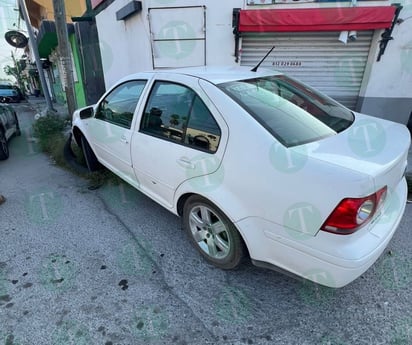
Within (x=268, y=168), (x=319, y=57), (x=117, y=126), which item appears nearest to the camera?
(x=268, y=168)

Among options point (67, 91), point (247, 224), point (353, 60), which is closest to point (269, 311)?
point (247, 224)

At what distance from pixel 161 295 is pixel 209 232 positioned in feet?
2.08

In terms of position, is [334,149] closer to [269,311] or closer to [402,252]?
[269,311]

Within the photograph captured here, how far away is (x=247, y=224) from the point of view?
6.10ft

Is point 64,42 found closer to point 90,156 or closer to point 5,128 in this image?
point 5,128

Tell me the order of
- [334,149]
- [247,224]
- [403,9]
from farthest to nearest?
[403,9]
[247,224]
[334,149]

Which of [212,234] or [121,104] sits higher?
[121,104]

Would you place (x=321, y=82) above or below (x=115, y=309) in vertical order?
above

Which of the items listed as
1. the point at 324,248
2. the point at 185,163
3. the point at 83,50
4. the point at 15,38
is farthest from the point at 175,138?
the point at 15,38

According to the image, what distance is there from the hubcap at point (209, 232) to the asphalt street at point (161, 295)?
0.62 feet

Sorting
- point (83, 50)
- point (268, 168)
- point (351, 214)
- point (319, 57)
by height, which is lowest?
point (351, 214)

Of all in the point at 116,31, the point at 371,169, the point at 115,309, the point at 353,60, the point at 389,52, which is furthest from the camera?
the point at 116,31

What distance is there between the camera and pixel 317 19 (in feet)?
17.9

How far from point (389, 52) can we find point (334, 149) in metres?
5.67
